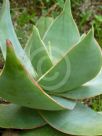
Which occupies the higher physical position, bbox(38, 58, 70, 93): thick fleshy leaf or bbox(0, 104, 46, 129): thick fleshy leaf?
bbox(38, 58, 70, 93): thick fleshy leaf

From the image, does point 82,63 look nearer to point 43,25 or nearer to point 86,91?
point 86,91

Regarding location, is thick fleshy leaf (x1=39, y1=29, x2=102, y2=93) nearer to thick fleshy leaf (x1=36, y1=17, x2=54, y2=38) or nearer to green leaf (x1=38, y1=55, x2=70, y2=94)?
green leaf (x1=38, y1=55, x2=70, y2=94)

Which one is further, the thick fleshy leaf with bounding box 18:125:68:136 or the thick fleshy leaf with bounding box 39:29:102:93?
→ the thick fleshy leaf with bounding box 18:125:68:136

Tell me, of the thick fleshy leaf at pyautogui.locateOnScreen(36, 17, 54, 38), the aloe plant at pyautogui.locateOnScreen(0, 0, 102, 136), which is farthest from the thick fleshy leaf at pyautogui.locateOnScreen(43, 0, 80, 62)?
the thick fleshy leaf at pyautogui.locateOnScreen(36, 17, 54, 38)

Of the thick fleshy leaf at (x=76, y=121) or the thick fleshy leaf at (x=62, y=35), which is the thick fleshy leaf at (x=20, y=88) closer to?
the thick fleshy leaf at (x=76, y=121)

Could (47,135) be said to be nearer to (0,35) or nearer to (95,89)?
(95,89)

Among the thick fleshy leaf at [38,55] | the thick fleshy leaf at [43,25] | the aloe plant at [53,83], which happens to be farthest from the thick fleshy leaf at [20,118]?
the thick fleshy leaf at [43,25]

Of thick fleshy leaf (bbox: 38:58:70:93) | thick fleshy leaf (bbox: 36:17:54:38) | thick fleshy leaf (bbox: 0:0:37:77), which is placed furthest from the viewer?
thick fleshy leaf (bbox: 36:17:54:38)

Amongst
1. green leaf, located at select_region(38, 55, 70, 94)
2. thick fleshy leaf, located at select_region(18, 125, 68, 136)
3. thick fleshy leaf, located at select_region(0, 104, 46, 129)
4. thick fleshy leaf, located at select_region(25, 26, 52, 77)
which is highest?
thick fleshy leaf, located at select_region(25, 26, 52, 77)

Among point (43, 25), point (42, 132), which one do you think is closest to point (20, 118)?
point (42, 132)
